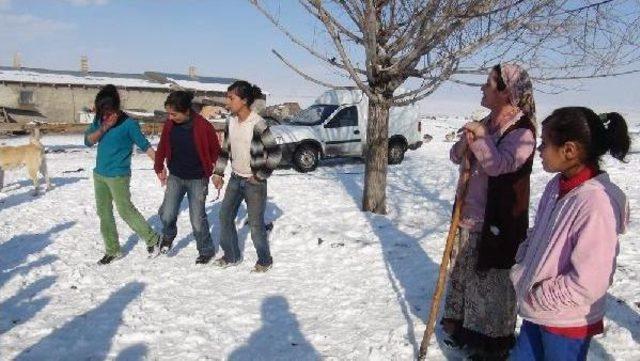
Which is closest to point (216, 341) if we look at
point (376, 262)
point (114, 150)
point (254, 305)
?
point (254, 305)

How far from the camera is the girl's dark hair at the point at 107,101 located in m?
5.69

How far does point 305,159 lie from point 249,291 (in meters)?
9.19

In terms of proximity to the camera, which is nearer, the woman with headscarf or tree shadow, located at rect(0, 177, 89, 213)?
the woman with headscarf

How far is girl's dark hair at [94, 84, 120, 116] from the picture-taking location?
5688 millimetres

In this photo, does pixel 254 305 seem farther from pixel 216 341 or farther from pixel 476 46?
pixel 476 46

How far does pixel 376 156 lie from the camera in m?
7.88

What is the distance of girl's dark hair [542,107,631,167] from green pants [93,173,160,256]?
4.90 m

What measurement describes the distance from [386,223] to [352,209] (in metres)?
1.00

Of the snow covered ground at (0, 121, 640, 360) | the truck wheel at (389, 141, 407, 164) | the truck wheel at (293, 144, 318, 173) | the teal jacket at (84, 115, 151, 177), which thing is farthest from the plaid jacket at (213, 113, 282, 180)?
the truck wheel at (389, 141, 407, 164)

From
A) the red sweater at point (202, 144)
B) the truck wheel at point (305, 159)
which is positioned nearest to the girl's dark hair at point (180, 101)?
the red sweater at point (202, 144)

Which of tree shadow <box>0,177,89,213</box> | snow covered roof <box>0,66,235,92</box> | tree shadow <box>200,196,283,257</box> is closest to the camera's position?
tree shadow <box>200,196,283,257</box>

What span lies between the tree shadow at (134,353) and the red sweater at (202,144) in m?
2.31

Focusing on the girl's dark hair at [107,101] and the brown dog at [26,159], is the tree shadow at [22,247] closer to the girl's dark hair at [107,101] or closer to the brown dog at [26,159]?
the girl's dark hair at [107,101]

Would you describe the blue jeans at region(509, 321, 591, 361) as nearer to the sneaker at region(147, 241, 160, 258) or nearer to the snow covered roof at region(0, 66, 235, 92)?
the sneaker at region(147, 241, 160, 258)
